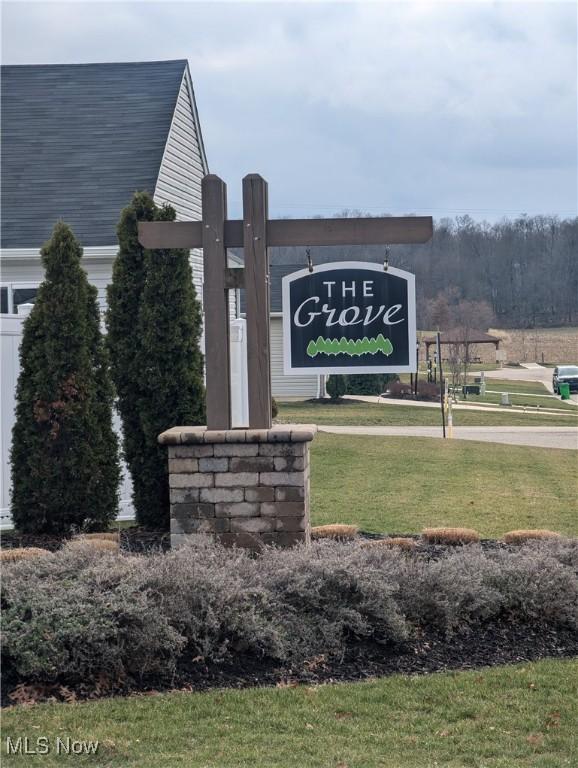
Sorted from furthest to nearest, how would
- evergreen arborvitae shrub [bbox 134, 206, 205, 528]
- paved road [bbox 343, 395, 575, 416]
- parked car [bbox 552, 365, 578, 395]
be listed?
parked car [bbox 552, 365, 578, 395] → paved road [bbox 343, 395, 575, 416] → evergreen arborvitae shrub [bbox 134, 206, 205, 528]

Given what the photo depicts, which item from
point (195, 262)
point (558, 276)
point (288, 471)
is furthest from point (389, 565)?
point (558, 276)

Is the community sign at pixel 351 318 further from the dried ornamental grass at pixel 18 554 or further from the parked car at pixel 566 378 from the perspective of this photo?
the parked car at pixel 566 378

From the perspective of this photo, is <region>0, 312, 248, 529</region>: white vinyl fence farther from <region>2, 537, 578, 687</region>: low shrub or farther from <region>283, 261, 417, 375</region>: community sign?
<region>2, 537, 578, 687</region>: low shrub

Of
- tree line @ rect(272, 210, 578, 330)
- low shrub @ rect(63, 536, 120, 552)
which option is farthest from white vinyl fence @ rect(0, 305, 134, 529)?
tree line @ rect(272, 210, 578, 330)

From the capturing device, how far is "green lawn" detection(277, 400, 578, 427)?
74.8 ft

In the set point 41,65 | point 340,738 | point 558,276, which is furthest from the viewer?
point 558,276

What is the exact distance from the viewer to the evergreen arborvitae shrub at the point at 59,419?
7.45 m

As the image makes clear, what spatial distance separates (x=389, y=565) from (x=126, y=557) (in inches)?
60.6

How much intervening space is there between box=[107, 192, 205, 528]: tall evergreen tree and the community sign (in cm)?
147

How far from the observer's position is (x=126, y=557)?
5.47 meters

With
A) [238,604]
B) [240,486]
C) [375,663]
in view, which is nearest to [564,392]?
[240,486]

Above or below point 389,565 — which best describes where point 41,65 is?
above

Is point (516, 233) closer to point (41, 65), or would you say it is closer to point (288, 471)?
Answer: point (41, 65)

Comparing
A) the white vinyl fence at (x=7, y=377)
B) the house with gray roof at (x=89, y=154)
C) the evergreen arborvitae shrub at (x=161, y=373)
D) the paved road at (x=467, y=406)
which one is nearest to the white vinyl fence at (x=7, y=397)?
the white vinyl fence at (x=7, y=377)
